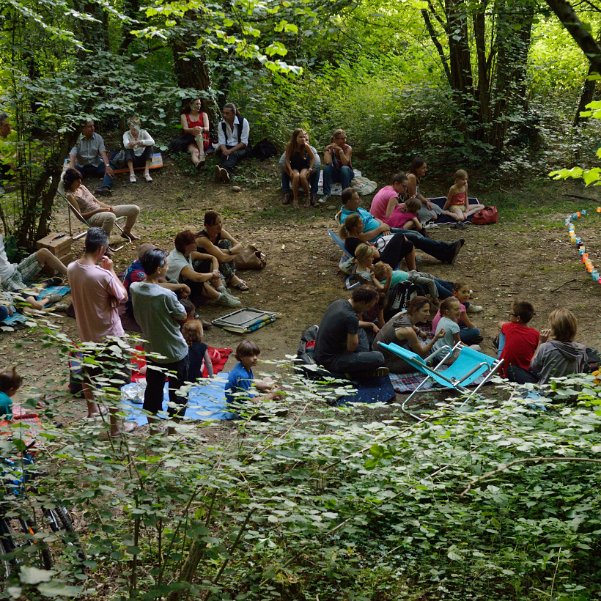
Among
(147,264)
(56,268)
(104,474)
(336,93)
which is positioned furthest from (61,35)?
(336,93)

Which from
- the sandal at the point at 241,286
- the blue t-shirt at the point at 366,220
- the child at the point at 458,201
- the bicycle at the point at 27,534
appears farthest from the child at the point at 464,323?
the bicycle at the point at 27,534

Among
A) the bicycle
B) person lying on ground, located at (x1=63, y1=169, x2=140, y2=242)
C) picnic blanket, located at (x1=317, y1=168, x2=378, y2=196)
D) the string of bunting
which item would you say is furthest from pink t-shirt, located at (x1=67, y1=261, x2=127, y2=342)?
picnic blanket, located at (x1=317, y1=168, x2=378, y2=196)

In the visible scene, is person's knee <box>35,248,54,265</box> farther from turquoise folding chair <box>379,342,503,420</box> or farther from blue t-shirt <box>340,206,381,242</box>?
turquoise folding chair <box>379,342,503,420</box>

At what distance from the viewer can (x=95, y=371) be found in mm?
5473

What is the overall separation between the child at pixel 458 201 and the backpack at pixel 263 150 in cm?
365

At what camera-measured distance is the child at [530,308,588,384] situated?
20.0 feet

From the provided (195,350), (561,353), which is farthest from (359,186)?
(561,353)

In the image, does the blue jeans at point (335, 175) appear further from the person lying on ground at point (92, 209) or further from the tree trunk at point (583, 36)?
the tree trunk at point (583, 36)

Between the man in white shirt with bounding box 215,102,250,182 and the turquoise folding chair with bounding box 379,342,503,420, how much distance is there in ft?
21.5

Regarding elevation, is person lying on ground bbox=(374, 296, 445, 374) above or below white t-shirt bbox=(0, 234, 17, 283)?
below

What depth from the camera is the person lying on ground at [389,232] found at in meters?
9.20

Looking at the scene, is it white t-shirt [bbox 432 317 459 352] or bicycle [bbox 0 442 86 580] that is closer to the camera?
bicycle [bbox 0 442 86 580]

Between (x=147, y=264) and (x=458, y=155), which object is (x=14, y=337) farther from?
(x=458, y=155)

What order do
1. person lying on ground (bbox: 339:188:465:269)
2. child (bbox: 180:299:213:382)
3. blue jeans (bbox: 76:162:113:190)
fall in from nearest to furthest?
child (bbox: 180:299:213:382) < person lying on ground (bbox: 339:188:465:269) < blue jeans (bbox: 76:162:113:190)
